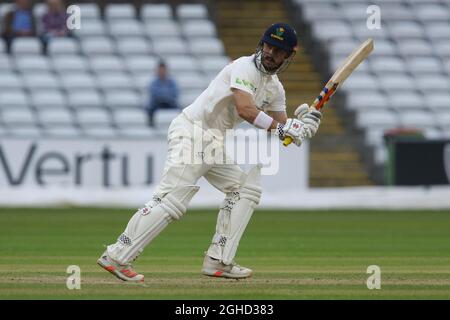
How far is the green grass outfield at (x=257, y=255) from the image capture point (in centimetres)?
672

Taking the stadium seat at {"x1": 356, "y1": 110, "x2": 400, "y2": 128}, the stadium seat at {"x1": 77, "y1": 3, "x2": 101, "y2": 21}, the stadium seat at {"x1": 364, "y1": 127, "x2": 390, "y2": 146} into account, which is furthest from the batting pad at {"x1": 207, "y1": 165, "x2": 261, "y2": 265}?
the stadium seat at {"x1": 77, "y1": 3, "x2": 101, "y2": 21}

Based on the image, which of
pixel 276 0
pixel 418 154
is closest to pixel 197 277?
pixel 418 154

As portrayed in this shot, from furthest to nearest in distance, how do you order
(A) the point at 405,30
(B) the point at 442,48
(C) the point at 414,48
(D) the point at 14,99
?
(A) the point at 405,30
(B) the point at 442,48
(C) the point at 414,48
(D) the point at 14,99

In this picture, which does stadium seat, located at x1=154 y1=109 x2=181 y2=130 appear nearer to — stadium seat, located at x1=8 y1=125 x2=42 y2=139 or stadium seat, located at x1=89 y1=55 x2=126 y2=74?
stadium seat, located at x1=8 y1=125 x2=42 y2=139

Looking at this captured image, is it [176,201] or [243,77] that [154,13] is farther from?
[176,201]

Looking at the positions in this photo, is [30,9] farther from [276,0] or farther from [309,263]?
[309,263]

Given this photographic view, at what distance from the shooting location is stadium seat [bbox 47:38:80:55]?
18250mm

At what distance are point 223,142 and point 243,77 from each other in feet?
1.61

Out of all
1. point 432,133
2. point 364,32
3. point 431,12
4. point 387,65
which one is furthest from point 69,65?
point 431,12

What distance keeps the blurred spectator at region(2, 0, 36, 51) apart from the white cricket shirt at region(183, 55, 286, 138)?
11152 mm

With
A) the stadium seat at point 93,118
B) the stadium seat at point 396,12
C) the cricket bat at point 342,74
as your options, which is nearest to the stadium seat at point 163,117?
the stadium seat at point 93,118

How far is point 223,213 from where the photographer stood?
7469 millimetres

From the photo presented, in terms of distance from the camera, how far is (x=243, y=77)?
281 inches
